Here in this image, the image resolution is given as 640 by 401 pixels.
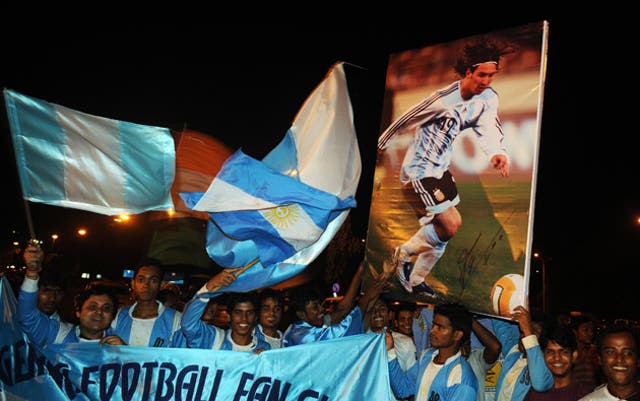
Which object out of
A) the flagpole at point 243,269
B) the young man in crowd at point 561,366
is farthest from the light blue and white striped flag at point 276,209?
the young man in crowd at point 561,366

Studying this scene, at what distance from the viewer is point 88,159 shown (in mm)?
4973

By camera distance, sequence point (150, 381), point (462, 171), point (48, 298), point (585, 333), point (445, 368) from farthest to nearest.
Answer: point (585, 333) → point (48, 298) → point (462, 171) → point (445, 368) → point (150, 381)

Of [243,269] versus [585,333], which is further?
[585,333]

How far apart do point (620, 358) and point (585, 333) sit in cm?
374

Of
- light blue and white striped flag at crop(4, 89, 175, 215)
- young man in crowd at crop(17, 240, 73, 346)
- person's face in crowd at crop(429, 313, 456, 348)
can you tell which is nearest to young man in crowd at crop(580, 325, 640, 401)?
person's face in crowd at crop(429, 313, 456, 348)

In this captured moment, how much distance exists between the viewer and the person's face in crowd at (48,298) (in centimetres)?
628

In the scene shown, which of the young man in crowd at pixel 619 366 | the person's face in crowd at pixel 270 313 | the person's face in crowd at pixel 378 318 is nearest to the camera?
the young man in crowd at pixel 619 366

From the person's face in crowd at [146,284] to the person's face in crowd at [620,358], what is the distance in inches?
148

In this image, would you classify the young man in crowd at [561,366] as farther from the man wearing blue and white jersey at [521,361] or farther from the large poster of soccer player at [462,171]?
the large poster of soccer player at [462,171]

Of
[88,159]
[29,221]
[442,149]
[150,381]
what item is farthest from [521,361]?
[29,221]

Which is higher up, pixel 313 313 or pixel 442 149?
pixel 442 149

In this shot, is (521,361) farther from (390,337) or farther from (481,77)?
(481,77)

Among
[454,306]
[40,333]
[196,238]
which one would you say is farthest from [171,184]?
[196,238]

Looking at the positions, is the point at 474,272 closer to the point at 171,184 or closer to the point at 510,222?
the point at 510,222
